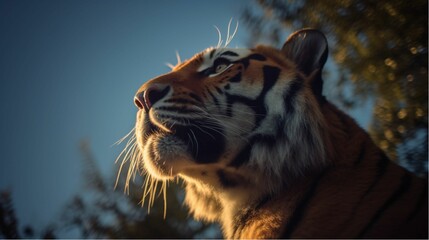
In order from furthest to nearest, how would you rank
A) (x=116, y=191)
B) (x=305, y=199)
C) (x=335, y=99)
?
(x=116, y=191)
(x=335, y=99)
(x=305, y=199)

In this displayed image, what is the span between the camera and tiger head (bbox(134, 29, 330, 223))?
3.69 ft

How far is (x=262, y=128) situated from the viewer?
45.2 inches

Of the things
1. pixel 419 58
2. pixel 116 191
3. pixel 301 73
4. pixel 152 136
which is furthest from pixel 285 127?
pixel 116 191

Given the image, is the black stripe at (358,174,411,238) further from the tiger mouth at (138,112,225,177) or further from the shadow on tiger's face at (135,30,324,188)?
the tiger mouth at (138,112,225,177)

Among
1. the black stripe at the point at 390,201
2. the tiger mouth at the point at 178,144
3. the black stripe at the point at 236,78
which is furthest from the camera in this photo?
the black stripe at the point at 236,78

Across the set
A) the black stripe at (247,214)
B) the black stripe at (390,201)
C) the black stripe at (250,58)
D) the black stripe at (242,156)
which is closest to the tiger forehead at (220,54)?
the black stripe at (250,58)

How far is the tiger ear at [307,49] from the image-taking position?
1.21 m

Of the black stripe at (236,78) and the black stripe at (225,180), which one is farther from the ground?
the black stripe at (236,78)

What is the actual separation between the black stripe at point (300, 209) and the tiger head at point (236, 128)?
0.04 meters

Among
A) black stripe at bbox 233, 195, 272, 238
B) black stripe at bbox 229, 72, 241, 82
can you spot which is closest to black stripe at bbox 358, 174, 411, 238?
black stripe at bbox 233, 195, 272, 238

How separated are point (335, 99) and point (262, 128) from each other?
490mm

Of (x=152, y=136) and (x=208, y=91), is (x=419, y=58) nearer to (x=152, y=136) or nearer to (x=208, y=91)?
(x=208, y=91)

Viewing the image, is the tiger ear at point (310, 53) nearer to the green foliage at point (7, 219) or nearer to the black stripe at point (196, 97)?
the black stripe at point (196, 97)

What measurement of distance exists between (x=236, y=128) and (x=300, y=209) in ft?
0.84
